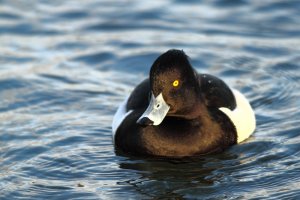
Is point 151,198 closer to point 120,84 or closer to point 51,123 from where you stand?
point 51,123

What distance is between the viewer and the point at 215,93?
8297 millimetres

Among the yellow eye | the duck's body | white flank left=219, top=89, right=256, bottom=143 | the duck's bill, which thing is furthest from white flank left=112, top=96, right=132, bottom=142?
white flank left=219, top=89, right=256, bottom=143

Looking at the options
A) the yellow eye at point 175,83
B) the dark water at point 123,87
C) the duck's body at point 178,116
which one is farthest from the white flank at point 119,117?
the yellow eye at point 175,83

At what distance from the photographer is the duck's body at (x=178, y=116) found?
7.55 meters

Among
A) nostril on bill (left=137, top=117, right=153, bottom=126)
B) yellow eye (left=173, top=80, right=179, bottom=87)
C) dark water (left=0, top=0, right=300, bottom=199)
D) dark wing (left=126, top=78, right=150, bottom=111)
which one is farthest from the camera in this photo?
dark wing (left=126, top=78, right=150, bottom=111)

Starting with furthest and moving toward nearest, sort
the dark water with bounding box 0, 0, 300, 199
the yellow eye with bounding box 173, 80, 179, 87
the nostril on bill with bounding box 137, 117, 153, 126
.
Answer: the yellow eye with bounding box 173, 80, 179, 87, the nostril on bill with bounding box 137, 117, 153, 126, the dark water with bounding box 0, 0, 300, 199

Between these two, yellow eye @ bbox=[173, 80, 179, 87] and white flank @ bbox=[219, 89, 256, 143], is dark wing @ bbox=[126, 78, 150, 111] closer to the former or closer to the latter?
yellow eye @ bbox=[173, 80, 179, 87]

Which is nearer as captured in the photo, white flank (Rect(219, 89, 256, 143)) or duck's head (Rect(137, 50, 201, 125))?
duck's head (Rect(137, 50, 201, 125))

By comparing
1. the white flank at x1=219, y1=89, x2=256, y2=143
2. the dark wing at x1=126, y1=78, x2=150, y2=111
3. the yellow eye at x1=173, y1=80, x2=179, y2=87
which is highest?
the yellow eye at x1=173, y1=80, x2=179, y2=87

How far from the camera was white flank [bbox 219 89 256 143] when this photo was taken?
825cm

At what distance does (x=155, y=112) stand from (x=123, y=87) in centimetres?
261

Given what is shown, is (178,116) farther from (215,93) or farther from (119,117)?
(119,117)

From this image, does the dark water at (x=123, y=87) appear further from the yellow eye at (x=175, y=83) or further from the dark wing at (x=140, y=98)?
the yellow eye at (x=175, y=83)

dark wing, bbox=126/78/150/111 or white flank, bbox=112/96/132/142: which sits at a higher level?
dark wing, bbox=126/78/150/111
